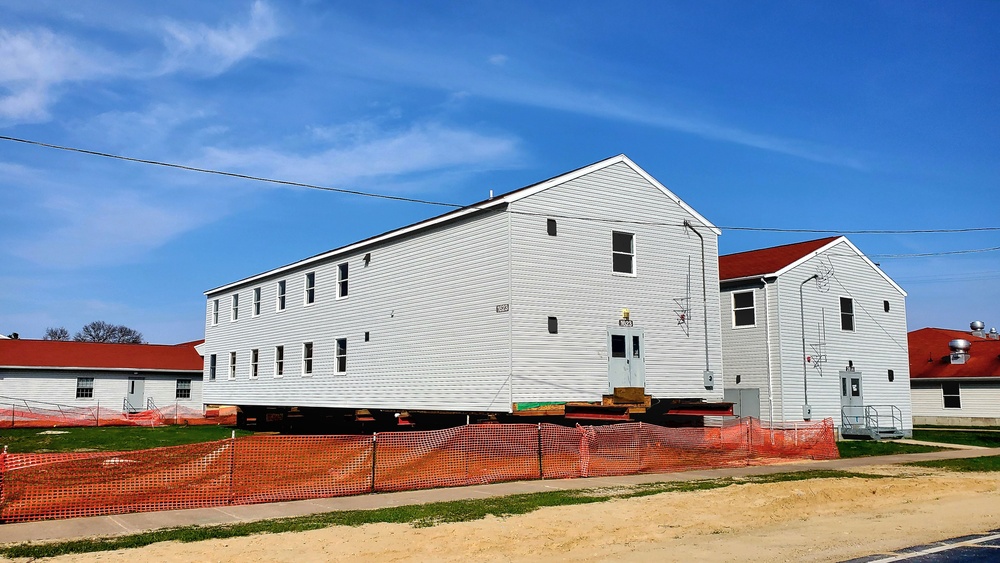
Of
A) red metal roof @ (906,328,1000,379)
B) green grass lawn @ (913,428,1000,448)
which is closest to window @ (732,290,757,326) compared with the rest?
green grass lawn @ (913,428,1000,448)

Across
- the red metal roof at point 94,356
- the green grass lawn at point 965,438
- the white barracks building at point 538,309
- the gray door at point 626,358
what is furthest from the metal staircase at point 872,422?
the red metal roof at point 94,356

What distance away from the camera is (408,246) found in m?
26.6

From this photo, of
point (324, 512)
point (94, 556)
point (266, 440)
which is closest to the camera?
point (94, 556)

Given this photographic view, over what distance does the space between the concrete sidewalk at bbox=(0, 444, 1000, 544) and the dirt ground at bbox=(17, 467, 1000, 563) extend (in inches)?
66.3

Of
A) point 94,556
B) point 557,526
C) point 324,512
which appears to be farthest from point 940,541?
point 94,556

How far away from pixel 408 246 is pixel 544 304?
19.6 ft

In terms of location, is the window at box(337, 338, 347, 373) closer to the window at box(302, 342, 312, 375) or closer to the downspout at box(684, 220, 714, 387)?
the window at box(302, 342, 312, 375)

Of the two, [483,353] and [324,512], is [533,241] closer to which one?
[483,353]

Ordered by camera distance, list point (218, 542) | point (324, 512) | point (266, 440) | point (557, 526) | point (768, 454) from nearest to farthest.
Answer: point (218, 542) < point (557, 526) < point (324, 512) < point (266, 440) < point (768, 454)

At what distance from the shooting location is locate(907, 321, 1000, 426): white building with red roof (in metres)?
43.8

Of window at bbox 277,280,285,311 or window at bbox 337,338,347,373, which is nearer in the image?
window at bbox 337,338,347,373

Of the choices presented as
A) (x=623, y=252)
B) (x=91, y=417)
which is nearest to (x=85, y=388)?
(x=91, y=417)

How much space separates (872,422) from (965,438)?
381 centimetres

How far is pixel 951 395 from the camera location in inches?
1791
